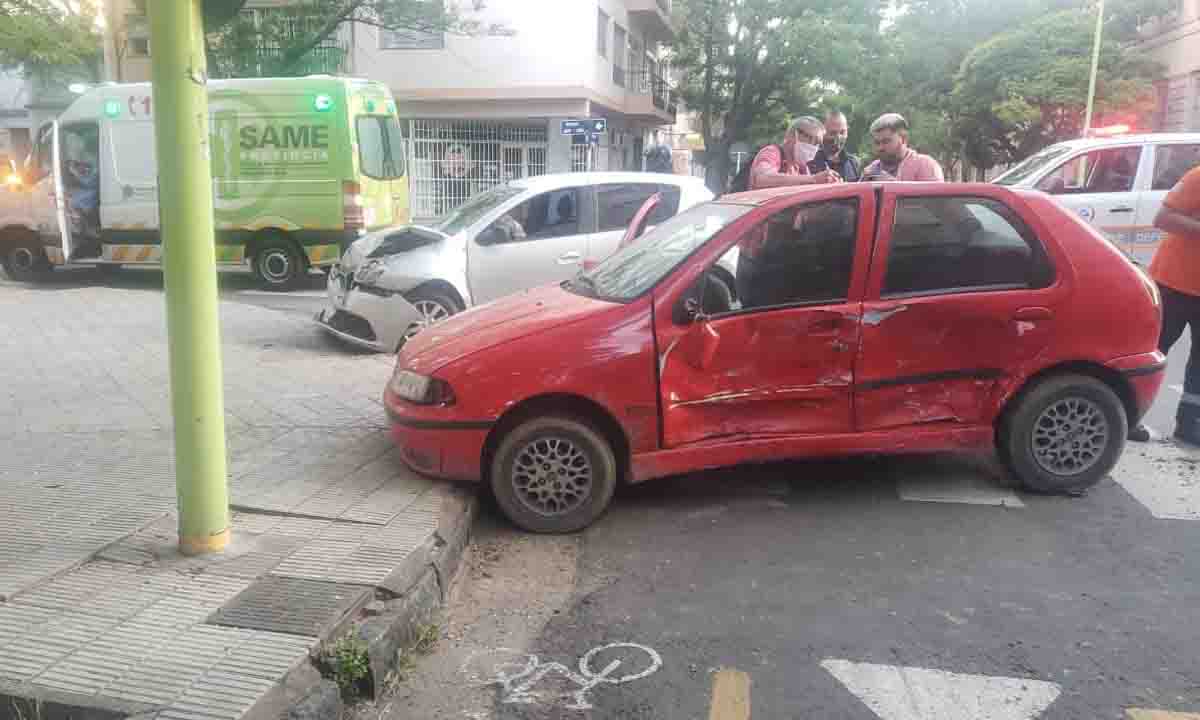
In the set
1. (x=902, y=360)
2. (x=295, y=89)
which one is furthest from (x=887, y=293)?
(x=295, y=89)

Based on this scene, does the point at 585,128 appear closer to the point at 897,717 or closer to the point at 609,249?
the point at 609,249

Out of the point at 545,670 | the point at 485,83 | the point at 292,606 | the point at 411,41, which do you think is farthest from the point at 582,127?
the point at 545,670

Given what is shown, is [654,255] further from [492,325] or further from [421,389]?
[421,389]

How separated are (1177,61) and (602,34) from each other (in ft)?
50.6

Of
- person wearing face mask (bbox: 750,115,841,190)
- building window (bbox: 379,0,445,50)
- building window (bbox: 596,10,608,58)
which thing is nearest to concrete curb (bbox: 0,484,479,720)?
person wearing face mask (bbox: 750,115,841,190)

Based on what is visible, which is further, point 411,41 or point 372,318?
point 411,41

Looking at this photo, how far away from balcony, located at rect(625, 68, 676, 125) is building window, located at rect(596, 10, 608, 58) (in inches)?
118

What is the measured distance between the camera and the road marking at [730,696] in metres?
3.11

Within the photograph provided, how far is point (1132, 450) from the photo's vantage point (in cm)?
598

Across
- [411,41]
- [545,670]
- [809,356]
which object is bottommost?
[545,670]

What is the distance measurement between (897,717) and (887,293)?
2376 millimetres

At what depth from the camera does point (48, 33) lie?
2266 centimetres

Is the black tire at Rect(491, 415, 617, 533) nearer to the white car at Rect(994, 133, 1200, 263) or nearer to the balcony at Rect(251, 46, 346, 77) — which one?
the white car at Rect(994, 133, 1200, 263)

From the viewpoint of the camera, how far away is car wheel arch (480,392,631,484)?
4.63 m
